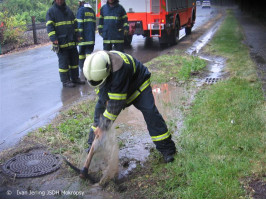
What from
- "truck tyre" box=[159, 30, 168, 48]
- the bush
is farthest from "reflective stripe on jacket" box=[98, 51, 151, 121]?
the bush

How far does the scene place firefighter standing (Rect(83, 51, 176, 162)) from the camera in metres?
3.35

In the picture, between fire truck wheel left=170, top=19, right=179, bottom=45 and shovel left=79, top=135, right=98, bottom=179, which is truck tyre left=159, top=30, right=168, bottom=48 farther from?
shovel left=79, top=135, right=98, bottom=179

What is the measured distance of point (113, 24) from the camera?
809 centimetres

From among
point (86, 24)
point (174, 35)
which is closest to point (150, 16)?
point (174, 35)

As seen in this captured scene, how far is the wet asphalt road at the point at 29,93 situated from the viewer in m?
5.48

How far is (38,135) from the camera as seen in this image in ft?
16.0

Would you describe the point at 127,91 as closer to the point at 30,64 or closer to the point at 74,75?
the point at 74,75

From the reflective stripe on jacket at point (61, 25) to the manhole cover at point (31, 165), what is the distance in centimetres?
342

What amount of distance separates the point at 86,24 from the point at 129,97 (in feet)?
15.2

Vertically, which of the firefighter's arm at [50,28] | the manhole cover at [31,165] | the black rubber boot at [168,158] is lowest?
the manhole cover at [31,165]

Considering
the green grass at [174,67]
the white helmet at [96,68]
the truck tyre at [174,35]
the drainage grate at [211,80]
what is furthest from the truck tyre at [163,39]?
the white helmet at [96,68]

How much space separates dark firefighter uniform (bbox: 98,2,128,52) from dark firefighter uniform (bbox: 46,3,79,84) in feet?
2.81

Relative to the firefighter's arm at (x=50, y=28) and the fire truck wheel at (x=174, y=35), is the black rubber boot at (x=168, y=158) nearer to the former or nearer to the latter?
the firefighter's arm at (x=50, y=28)

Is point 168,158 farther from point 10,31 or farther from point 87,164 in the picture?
point 10,31
